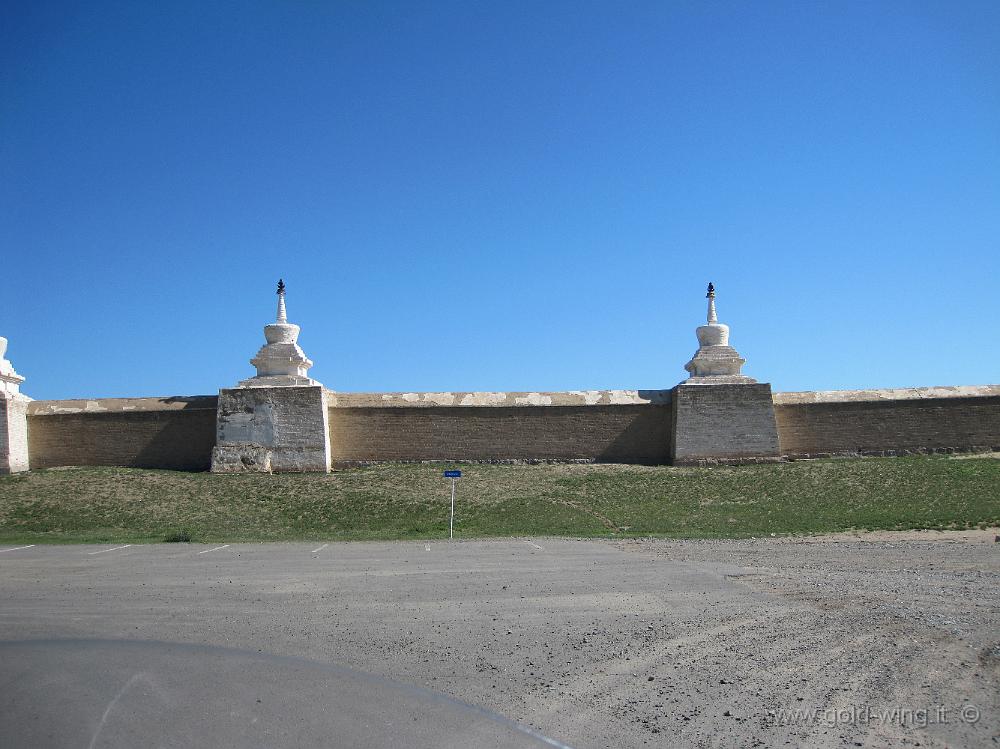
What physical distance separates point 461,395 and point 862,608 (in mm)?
20035

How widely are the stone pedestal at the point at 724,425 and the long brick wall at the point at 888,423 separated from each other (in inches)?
29.3

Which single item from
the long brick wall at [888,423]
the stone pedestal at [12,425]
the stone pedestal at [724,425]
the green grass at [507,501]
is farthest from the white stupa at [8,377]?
the long brick wall at [888,423]

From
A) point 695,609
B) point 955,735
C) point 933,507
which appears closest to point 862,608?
point 695,609

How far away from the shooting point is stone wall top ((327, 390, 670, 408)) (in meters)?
26.8

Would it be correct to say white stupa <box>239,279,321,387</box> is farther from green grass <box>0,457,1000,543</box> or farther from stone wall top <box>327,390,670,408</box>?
green grass <box>0,457,1000,543</box>

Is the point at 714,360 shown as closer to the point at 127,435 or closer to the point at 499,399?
the point at 499,399

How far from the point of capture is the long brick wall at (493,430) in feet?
87.5

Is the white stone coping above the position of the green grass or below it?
above

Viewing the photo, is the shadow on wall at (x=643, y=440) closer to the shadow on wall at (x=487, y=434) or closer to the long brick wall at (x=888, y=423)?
the shadow on wall at (x=487, y=434)

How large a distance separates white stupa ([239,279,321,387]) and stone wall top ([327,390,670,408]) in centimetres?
Result: 148

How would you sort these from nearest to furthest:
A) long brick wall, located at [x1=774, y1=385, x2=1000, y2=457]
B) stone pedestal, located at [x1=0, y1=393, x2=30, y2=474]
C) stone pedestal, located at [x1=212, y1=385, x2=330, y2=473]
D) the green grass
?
the green grass, stone pedestal, located at [x1=0, y1=393, x2=30, y2=474], stone pedestal, located at [x1=212, y1=385, x2=330, y2=473], long brick wall, located at [x1=774, y1=385, x2=1000, y2=457]

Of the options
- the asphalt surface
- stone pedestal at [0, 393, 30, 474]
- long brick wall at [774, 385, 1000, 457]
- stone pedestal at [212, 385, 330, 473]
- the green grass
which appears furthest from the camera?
long brick wall at [774, 385, 1000, 457]

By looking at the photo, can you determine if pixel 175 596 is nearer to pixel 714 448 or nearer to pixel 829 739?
pixel 829 739

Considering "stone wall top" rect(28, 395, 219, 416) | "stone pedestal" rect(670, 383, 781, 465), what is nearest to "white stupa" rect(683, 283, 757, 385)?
"stone pedestal" rect(670, 383, 781, 465)
